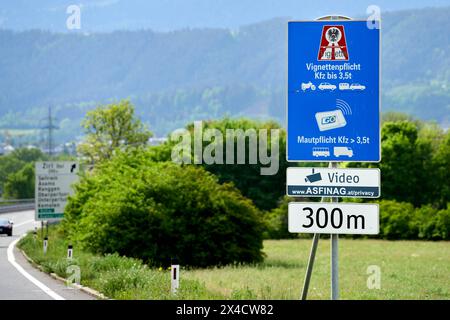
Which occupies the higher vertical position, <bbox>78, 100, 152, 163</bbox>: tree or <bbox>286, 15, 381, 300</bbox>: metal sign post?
<bbox>78, 100, 152, 163</bbox>: tree

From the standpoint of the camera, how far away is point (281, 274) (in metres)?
33.5

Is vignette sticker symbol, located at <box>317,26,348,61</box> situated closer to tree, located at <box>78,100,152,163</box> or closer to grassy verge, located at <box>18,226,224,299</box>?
grassy verge, located at <box>18,226,224,299</box>

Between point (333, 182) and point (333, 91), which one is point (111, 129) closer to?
point (333, 182)

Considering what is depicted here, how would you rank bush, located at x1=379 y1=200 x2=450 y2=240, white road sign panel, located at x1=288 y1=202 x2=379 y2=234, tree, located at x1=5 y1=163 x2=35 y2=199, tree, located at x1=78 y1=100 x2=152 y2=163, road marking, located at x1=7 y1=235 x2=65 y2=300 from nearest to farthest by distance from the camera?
white road sign panel, located at x1=288 y1=202 x2=379 y2=234 → road marking, located at x1=7 y1=235 x2=65 y2=300 → bush, located at x1=379 y1=200 x2=450 y2=240 → tree, located at x1=78 y1=100 x2=152 y2=163 → tree, located at x1=5 y1=163 x2=35 y2=199

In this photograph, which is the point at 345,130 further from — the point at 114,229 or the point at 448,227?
the point at 448,227

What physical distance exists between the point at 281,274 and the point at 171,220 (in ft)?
18.8

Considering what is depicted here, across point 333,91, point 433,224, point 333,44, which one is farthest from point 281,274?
point 433,224

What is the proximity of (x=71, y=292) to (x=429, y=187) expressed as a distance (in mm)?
65151

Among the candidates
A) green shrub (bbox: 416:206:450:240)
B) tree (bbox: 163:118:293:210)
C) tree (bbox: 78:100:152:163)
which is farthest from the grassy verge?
tree (bbox: 78:100:152:163)

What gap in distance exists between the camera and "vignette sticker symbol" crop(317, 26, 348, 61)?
13.1 metres

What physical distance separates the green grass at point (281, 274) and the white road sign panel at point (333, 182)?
3977 mm

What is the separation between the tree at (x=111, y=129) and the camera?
100875 millimetres

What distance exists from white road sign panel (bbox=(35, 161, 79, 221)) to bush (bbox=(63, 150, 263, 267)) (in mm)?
7165
